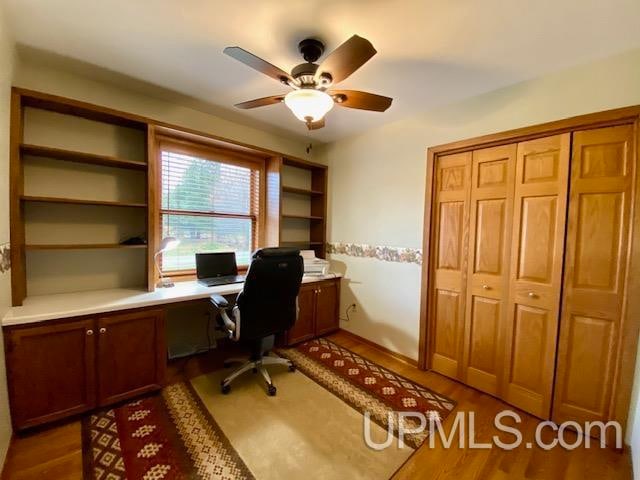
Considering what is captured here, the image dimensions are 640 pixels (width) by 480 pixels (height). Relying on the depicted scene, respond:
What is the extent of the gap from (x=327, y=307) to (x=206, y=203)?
5.69ft

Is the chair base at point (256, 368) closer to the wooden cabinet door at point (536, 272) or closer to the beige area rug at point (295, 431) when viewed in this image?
the beige area rug at point (295, 431)

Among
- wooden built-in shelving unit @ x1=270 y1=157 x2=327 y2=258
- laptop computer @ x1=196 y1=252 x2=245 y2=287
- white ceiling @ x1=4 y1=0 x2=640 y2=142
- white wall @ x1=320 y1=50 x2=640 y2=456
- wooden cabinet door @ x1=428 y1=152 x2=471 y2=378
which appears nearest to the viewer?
white ceiling @ x1=4 y1=0 x2=640 y2=142

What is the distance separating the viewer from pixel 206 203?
272 centimetres

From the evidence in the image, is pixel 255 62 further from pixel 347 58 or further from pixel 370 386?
pixel 370 386

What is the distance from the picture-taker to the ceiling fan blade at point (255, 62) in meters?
1.21

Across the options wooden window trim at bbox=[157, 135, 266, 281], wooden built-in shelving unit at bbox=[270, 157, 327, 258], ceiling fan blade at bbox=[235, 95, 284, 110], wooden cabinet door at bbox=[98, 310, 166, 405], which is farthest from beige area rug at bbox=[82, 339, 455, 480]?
ceiling fan blade at bbox=[235, 95, 284, 110]

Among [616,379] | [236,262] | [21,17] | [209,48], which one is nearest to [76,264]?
[236,262]

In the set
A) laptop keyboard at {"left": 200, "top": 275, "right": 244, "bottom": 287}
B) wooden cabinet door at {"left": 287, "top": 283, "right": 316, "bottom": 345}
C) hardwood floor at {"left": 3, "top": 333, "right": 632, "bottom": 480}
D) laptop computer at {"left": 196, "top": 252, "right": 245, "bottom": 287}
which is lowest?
hardwood floor at {"left": 3, "top": 333, "right": 632, "bottom": 480}

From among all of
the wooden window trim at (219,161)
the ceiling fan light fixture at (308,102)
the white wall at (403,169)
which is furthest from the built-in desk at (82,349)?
the white wall at (403,169)

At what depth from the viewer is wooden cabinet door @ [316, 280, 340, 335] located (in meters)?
2.96

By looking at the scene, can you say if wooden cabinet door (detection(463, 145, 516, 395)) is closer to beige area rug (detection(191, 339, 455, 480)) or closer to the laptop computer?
beige area rug (detection(191, 339, 455, 480))

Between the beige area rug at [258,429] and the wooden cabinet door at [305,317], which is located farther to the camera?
the wooden cabinet door at [305,317]

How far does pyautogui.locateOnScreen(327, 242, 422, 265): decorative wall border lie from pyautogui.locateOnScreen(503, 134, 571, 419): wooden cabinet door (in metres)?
0.77

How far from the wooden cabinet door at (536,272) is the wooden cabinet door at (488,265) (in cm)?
6
